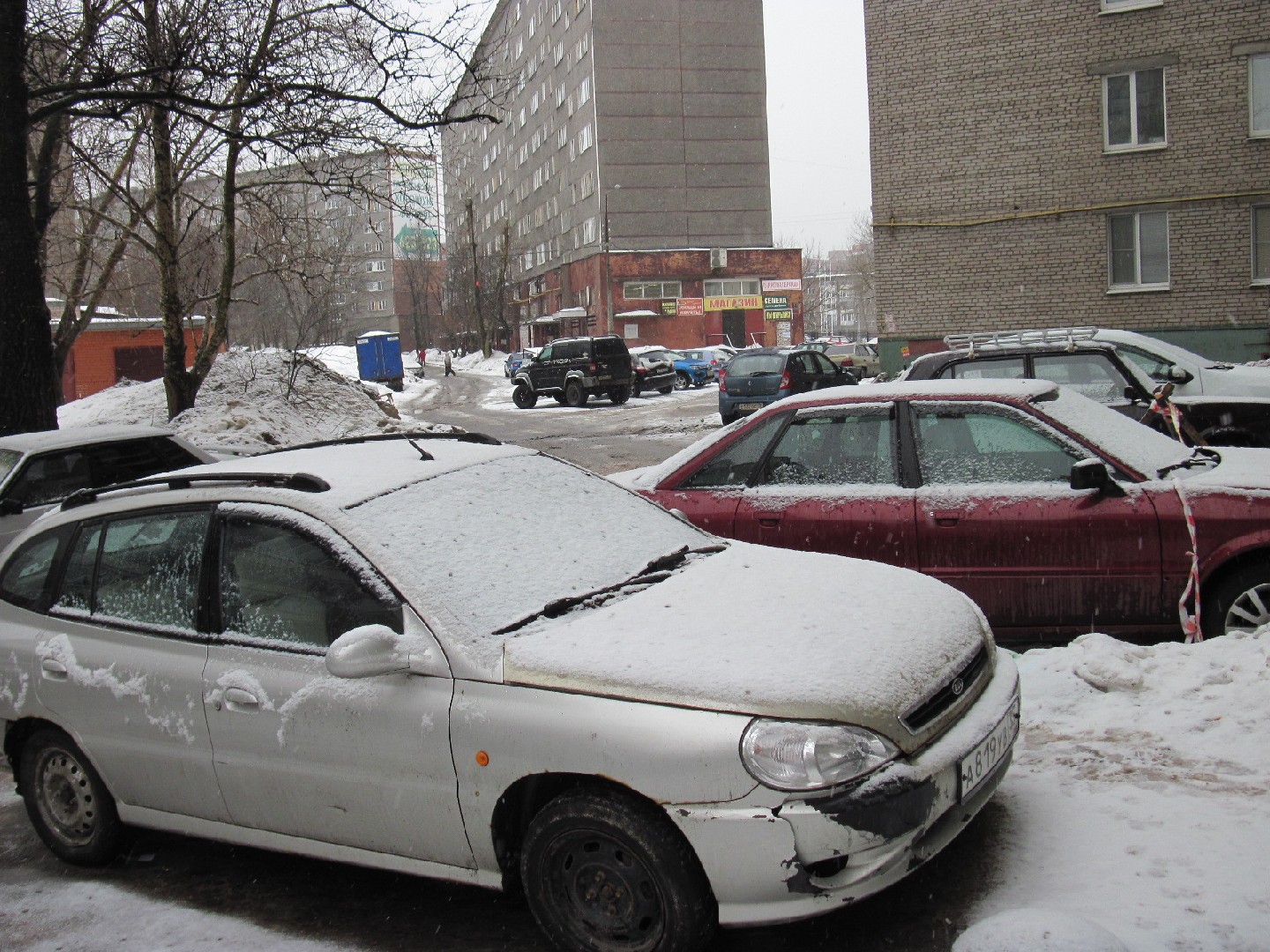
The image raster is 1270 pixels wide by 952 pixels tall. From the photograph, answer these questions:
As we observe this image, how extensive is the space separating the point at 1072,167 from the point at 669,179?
43.3 m

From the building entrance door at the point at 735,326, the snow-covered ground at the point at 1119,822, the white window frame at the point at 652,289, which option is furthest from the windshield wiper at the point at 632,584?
the building entrance door at the point at 735,326

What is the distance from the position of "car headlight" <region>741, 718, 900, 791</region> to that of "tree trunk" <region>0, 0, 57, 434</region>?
9.19 metres

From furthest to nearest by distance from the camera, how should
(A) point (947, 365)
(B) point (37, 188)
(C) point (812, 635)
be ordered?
(B) point (37, 188), (A) point (947, 365), (C) point (812, 635)

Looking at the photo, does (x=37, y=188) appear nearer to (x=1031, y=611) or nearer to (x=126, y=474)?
(x=126, y=474)

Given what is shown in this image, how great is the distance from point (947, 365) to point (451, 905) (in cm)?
720

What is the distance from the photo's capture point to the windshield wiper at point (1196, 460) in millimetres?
5453

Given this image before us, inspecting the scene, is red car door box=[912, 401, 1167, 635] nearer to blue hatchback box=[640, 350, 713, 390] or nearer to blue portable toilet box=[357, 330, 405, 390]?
blue hatchback box=[640, 350, 713, 390]

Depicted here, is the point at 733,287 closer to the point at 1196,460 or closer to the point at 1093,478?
the point at 1196,460

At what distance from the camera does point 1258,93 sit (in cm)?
2244

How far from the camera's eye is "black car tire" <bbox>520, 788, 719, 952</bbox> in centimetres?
295

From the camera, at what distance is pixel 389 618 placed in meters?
3.45

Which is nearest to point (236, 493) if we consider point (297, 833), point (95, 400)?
point (297, 833)

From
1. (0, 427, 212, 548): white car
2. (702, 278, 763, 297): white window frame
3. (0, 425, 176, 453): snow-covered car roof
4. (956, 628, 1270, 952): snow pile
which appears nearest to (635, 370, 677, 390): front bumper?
(0, 427, 212, 548): white car

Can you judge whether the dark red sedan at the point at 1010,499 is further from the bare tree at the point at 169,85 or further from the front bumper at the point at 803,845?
the bare tree at the point at 169,85
